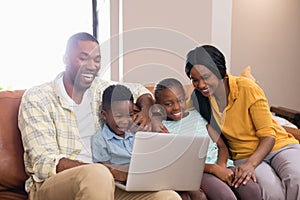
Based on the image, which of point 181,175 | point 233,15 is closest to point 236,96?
point 181,175

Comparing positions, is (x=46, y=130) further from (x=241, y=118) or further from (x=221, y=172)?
(x=241, y=118)

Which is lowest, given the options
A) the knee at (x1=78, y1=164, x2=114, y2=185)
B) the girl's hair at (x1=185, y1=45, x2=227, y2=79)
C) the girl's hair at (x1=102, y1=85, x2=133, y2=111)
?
the knee at (x1=78, y1=164, x2=114, y2=185)

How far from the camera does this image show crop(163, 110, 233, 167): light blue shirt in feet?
7.00

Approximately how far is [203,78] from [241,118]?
26 centimetres

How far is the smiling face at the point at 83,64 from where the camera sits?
6.73ft

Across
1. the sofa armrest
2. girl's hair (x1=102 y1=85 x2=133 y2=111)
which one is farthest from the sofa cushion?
the sofa armrest

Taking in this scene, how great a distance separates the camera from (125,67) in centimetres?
279

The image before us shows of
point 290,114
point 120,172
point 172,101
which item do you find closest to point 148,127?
point 172,101

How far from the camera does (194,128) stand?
219cm

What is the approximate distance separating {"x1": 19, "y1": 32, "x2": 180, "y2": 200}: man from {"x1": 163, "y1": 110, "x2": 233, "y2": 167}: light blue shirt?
144mm

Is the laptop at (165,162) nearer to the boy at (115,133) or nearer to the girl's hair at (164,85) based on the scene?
the boy at (115,133)

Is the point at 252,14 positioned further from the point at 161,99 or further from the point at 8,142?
the point at 8,142

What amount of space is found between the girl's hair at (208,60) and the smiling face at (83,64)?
432 millimetres

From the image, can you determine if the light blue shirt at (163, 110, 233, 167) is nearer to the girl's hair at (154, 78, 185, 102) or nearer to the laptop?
the girl's hair at (154, 78, 185, 102)
